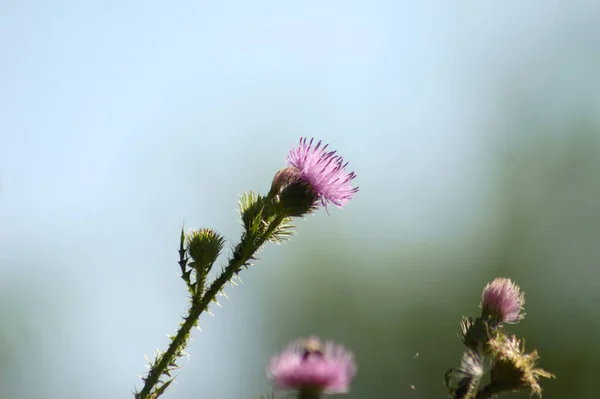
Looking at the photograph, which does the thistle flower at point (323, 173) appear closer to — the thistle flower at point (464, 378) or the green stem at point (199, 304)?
the green stem at point (199, 304)

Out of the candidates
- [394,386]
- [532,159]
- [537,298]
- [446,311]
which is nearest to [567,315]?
[537,298]

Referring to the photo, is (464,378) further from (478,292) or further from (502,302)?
(478,292)

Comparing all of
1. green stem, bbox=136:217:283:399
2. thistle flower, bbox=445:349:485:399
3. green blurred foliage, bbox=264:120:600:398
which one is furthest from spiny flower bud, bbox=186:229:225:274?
green blurred foliage, bbox=264:120:600:398

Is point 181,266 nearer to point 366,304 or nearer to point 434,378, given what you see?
point 434,378

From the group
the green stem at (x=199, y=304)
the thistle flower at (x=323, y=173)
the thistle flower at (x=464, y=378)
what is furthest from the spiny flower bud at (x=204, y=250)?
the thistle flower at (x=464, y=378)

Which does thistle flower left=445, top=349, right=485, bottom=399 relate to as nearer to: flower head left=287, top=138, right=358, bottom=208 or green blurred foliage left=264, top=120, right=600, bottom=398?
flower head left=287, top=138, right=358, bottom=208

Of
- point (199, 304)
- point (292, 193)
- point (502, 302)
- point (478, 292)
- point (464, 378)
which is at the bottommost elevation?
point (464, 378)

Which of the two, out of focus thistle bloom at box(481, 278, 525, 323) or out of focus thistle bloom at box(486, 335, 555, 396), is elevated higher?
out of focus thistle bloom at box(481, 278, 525, 323)

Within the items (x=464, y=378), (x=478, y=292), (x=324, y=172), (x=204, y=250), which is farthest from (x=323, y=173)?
(x=478, y=292)
